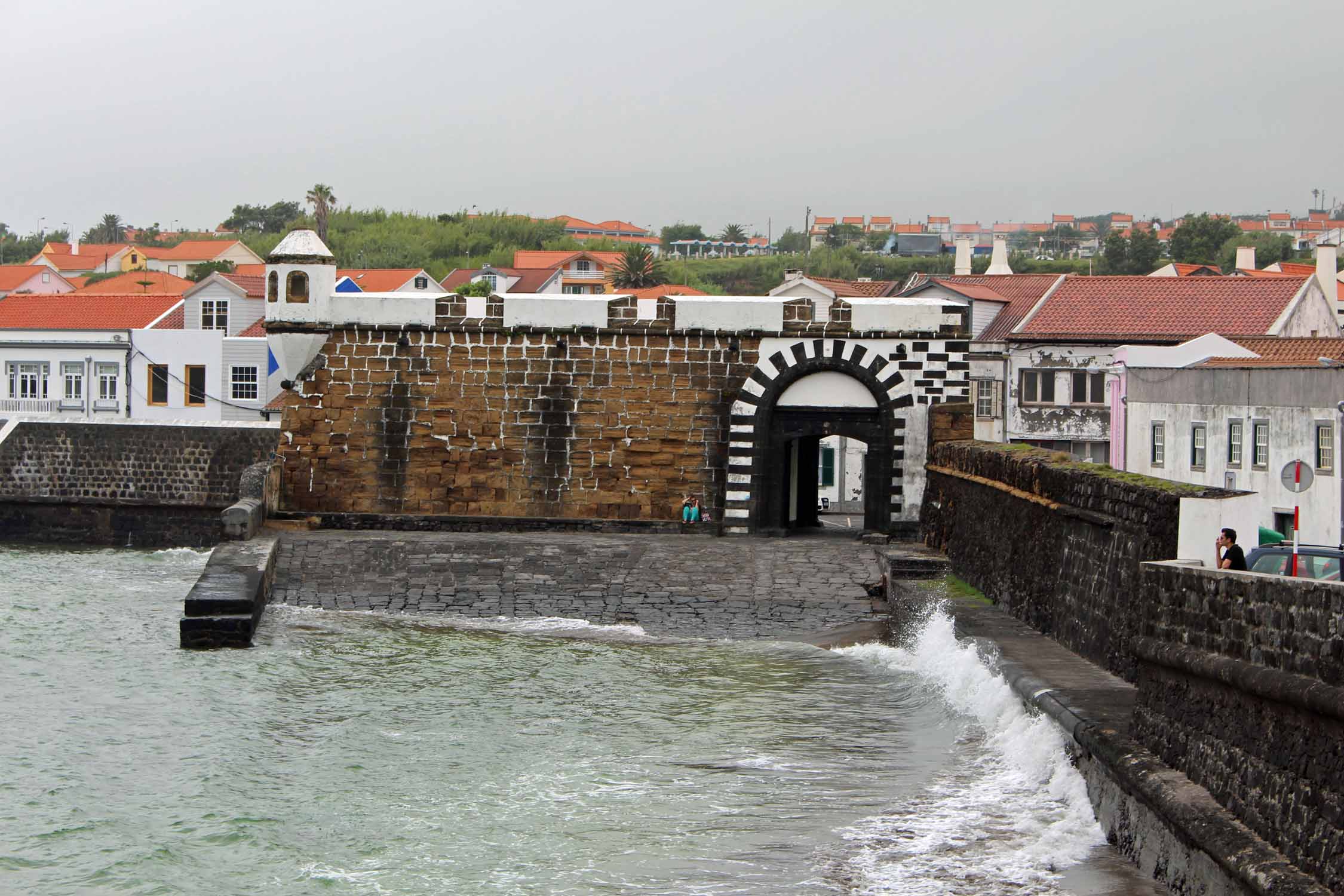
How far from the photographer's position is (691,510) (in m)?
22.9

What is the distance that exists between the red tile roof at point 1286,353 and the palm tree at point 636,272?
39.9 meters

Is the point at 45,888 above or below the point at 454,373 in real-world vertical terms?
below

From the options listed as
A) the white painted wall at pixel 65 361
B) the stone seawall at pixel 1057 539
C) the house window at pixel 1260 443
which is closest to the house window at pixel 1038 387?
the house window at pixel 1260 443

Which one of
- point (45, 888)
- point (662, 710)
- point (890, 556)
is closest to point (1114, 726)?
point (662, 710)

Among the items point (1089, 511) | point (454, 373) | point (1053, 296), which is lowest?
point (1089, 511)

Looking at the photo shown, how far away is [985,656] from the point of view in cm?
1409

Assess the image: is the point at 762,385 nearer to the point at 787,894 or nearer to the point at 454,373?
the point at 454,373

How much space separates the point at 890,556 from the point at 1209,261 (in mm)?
68927

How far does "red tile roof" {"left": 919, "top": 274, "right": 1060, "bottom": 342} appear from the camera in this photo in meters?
41.5

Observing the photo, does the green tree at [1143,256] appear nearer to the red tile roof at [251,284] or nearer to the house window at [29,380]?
the red tile roof at [251,284]

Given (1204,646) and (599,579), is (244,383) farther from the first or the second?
(1204,646)

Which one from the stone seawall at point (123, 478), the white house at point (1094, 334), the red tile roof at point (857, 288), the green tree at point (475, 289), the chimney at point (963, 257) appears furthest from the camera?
the green tree at point (475, 289)

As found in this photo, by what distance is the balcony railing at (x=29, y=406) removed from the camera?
41094 mm

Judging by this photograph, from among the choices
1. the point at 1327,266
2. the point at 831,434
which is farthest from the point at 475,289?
the point at 831,434
